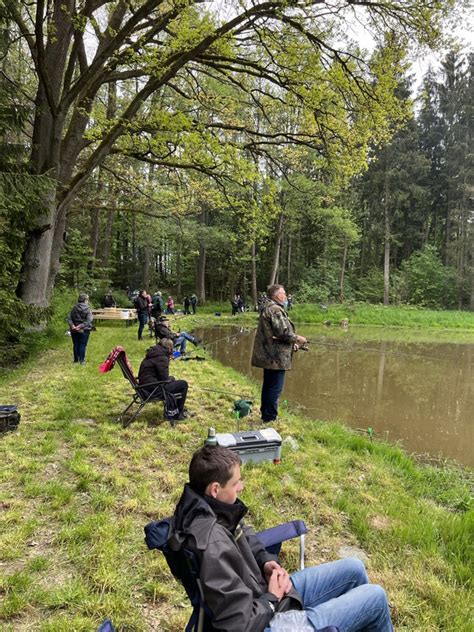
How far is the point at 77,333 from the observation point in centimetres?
903

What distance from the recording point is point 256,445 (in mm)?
4445

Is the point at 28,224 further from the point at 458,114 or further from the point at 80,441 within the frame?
the point at 458,114

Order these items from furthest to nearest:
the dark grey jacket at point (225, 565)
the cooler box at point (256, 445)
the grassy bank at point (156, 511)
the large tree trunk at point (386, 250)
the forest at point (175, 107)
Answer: the large tree trunk at point (386, 250), the forest at point (175, 107), the cooler box at point (256, 445), the grassy bank at point (156, 511), the dark grey jacket at point (225, 565)

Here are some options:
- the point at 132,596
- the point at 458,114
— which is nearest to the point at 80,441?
the point at 132,596

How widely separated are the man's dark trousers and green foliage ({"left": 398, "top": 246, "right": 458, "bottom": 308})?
2798cm

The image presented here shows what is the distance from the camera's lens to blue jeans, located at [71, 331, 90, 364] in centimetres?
908

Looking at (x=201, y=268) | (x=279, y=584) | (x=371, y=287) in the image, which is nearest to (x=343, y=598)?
(x=279, y=584)

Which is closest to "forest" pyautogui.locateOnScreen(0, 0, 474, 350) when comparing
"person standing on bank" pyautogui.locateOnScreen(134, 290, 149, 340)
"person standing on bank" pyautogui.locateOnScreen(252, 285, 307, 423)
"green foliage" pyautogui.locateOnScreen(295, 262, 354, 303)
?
"person standing on bank" pyautogui.locateOnScreen(134, 290, 149, 340)

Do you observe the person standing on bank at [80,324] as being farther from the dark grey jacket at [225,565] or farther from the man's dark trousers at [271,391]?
the dark grey jacket at [225,565]

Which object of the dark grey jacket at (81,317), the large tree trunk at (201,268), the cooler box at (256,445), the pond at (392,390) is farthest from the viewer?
the large tree trunk at (201,268)

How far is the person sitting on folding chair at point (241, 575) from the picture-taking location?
1.64 metres

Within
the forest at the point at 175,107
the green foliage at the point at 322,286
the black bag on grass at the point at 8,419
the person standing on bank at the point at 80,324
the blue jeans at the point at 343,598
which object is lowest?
the black bag on grass at the point at 8,419

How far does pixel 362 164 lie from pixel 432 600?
843cm

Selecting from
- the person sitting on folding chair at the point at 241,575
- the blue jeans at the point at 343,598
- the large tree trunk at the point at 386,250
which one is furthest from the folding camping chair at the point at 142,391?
the large tree trunk at the point at 386,250
